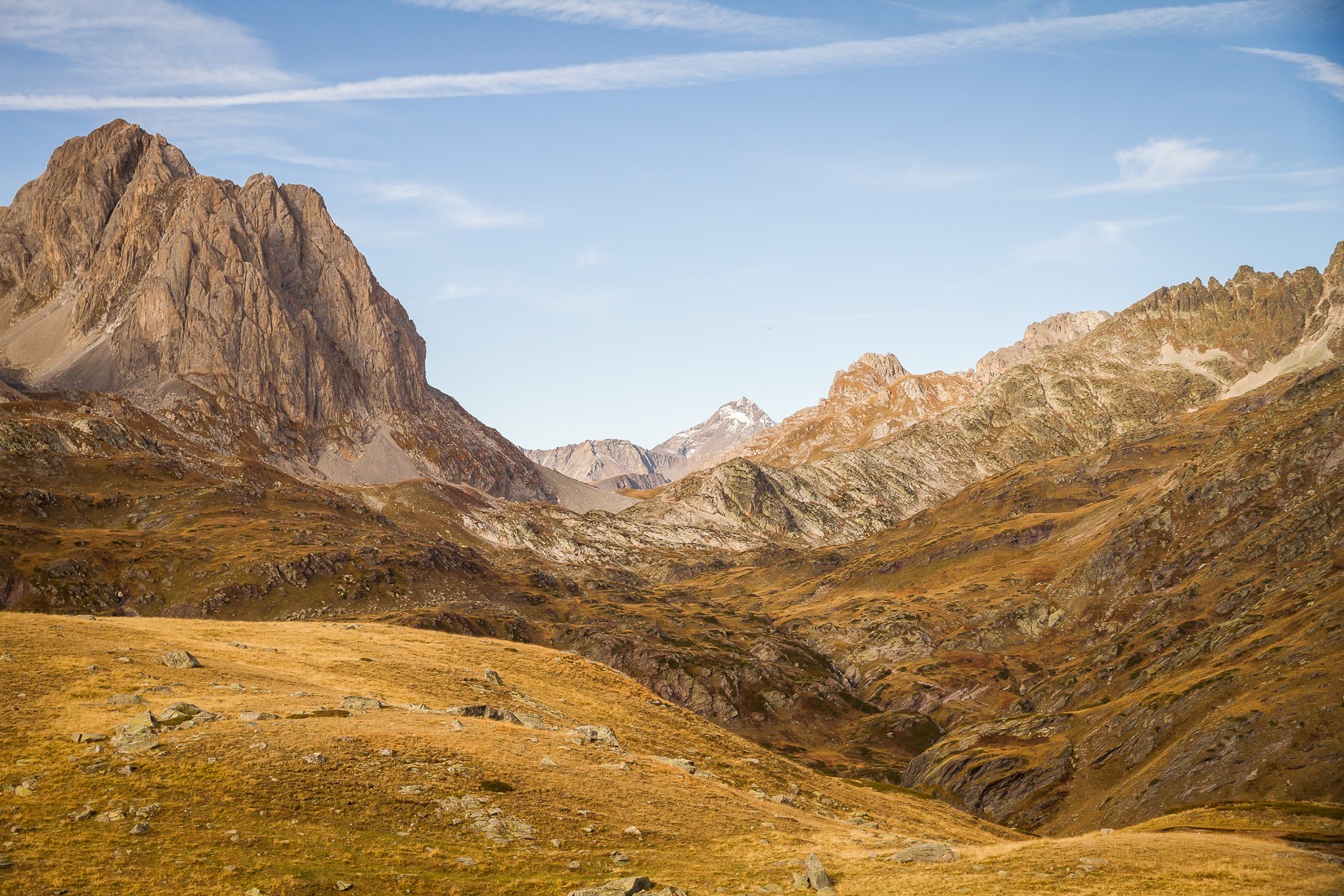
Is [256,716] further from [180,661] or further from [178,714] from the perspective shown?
[180,661]

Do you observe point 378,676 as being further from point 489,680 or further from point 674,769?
point 674,769

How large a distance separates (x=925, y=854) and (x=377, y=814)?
2650cm

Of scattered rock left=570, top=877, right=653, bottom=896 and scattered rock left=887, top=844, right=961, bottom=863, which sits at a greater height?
scattered rock left=570, top=877, right=653, bottom=896

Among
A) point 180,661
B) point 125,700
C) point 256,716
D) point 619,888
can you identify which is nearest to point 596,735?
point 256,716

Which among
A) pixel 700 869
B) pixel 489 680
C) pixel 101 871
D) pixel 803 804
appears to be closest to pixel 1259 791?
pixel 803 804

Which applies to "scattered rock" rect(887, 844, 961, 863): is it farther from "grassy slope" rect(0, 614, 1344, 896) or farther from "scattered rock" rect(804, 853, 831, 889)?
"scattered rock" rect(804, 853, 831, 889)

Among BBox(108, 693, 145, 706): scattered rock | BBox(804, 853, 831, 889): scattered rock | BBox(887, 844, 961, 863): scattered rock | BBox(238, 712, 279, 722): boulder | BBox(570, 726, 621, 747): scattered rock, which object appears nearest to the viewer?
BBox(804, 853, 831, 889): scattered rock

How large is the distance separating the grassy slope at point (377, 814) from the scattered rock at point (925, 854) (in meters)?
1.41

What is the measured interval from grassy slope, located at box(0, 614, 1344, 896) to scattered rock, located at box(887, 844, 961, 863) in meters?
1.41

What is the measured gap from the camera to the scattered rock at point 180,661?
6228cm

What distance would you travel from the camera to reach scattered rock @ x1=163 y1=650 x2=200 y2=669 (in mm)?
62281

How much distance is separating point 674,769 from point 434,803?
21328 millimetres

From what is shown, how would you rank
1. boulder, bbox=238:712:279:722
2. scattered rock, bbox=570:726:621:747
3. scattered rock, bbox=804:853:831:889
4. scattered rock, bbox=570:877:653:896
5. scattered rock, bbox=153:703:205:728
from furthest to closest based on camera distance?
1. scattered rock, bbox=570:726:621:747
2. boulder, bbox=238:712:279:722
3. scattered rock, bbox=153:703:205:728
4. scattered rock, bbox=804:853:831:889
5. scattered rock, bbox=570:877:653:896

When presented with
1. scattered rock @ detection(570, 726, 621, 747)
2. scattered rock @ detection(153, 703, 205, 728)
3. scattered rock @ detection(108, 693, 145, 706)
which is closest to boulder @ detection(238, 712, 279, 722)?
scattered rock @ detection(153, 703, 205, 728)
